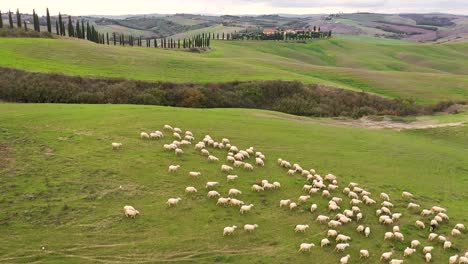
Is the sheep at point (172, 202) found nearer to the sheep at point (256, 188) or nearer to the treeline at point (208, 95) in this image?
the sheep at point (256, 188)

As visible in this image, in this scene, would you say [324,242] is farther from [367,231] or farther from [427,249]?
[427,249]

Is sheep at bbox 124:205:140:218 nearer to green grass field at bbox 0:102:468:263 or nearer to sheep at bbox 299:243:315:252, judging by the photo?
green grass field at bbox 0:102:468:263

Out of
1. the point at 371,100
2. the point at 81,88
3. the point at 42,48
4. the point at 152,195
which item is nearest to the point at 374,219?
the point at 152,195

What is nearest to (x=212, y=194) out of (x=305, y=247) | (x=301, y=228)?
(x=301, y=228)

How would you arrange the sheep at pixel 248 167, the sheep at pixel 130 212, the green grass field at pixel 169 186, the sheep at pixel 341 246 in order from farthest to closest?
the sheep at pixel 248 167 < the sheep at pixel 130 212 < the sheep at pixel 341 246 < the green grass field at pixel 169 186

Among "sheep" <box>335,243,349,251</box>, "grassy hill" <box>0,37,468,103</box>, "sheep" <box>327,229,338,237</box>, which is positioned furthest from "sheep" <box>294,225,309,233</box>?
"grassy hill" <box>0,37,468,103</box>

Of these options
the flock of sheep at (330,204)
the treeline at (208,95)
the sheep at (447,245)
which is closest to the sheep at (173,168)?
the flock of sheep at (330,204)

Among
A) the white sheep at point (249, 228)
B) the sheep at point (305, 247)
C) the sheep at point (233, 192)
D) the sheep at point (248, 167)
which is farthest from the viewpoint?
the sheep at point (248, 167)

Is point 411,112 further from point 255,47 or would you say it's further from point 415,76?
point 255,47
